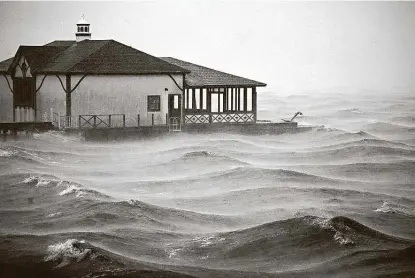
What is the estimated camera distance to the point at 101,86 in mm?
6262

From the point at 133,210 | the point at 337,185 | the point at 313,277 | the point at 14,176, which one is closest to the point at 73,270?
the point at 133,210

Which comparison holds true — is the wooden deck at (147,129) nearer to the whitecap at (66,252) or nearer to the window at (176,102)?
the window at (176,102)

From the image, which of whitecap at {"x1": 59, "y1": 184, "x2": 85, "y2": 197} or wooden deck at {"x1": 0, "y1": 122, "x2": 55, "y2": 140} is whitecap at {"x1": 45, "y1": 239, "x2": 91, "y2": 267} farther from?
wooden deck at {"x1": 0, "y1": 122, "x2": 55, "y2": 140}

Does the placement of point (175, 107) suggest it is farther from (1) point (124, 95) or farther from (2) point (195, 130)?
(1) point (124, 95)

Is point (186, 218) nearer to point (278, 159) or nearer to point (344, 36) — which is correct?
point (278, 159)

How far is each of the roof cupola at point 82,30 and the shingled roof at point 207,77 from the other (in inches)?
28.5

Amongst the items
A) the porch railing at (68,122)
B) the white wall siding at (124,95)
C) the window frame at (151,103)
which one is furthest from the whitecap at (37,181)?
the window frame at (151,103)

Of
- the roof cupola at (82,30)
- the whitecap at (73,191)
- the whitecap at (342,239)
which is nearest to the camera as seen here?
the whitecap at (342,239)

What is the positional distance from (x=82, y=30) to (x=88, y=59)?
343 millimetres

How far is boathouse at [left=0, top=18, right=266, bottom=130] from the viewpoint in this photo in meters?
6.12

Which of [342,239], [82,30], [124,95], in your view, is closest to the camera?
[342,239]

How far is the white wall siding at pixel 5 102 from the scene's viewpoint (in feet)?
20.1

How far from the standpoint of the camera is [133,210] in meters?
5.60

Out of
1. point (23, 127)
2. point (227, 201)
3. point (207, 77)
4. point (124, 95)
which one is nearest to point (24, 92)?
point (23, 127)
